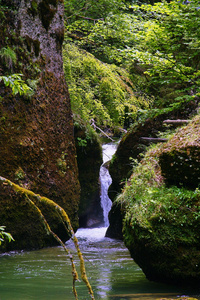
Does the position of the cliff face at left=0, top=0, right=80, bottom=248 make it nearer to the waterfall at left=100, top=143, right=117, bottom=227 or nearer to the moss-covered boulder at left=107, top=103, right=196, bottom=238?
the moss-covered boulder at left=107, top=103, right=196, bottom=238

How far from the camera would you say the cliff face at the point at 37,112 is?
7121 millimetres

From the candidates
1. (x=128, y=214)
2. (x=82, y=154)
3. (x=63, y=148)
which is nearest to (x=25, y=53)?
(x=63, y=148)

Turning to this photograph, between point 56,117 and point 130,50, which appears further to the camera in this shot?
point 56,117

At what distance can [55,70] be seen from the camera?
8273 mm

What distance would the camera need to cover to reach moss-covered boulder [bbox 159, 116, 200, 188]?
4074 millimetres

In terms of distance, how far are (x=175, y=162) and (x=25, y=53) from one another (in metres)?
5.01

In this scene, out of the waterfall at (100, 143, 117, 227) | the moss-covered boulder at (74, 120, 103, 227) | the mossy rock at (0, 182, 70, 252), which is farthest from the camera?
the waterfall at (100, 143, 117, 227)

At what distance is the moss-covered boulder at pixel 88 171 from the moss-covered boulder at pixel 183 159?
229 inches

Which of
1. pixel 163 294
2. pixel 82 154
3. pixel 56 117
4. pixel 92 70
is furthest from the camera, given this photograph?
pixel 82 154

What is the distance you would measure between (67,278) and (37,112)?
414 cm

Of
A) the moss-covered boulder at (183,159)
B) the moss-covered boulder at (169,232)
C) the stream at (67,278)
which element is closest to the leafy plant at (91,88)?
the stream at (67,278)

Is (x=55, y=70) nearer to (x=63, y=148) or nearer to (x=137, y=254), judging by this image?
(x=63, y=148)

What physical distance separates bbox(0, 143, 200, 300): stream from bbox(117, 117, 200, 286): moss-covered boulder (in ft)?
0.79

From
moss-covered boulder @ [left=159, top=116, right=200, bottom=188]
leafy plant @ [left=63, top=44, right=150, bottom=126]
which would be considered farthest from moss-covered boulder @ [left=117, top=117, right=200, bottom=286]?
leafy plant @ [left=63, top=44, right=150, bottom=126]
